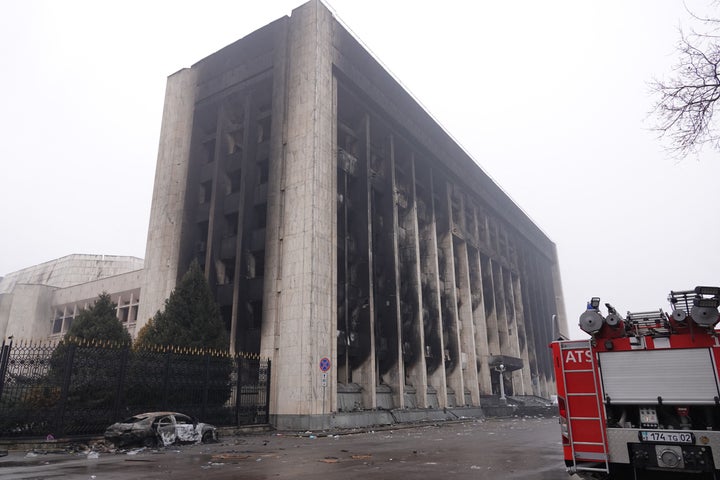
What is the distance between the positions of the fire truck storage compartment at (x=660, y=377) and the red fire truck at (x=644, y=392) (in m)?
0.01

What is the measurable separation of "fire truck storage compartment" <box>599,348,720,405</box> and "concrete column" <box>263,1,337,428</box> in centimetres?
1830

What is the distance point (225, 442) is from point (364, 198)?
1945 centimetres

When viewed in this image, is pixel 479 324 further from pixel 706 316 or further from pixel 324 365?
pixel 706 316

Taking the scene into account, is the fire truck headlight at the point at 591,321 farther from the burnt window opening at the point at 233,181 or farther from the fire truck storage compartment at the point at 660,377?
the burnt window opening at the point at 233,181

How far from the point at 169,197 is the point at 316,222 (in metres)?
14.7

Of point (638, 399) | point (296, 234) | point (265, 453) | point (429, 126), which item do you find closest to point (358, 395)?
point (296, 234)

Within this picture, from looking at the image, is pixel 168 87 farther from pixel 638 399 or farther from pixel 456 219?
pixel 638 399

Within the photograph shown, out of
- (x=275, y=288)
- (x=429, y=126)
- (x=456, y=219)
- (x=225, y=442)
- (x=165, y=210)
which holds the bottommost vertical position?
(x=225, y=442)

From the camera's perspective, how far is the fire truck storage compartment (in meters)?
7.07

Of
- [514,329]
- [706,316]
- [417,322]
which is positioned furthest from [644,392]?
[514,329]

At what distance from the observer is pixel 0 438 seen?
14.9m

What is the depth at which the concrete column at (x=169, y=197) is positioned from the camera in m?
33.7

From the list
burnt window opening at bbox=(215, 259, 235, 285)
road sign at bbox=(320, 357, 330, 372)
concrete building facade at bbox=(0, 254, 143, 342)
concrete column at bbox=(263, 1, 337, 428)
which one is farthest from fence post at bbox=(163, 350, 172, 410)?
concrete building facade at bbox=(0, 254, 143, 342)

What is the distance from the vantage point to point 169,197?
3538cm
